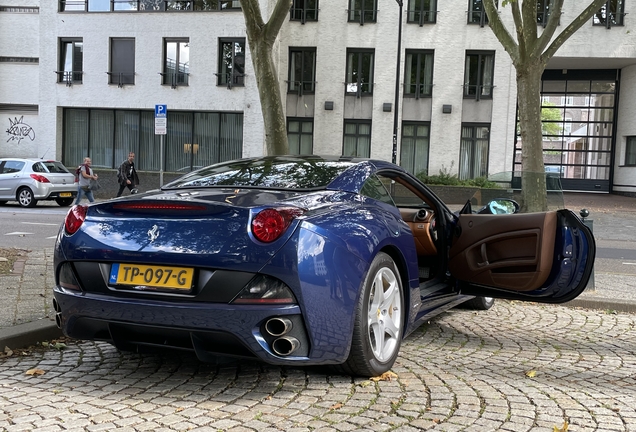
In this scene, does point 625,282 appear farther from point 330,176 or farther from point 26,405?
point 26,405

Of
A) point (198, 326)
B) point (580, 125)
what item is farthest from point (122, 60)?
point (198, 326)

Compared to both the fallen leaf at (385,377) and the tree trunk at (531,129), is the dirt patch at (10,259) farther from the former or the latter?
the tree trunk at (531,129)

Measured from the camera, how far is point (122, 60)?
29.2m

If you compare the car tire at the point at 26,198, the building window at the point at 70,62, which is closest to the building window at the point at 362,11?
the building window at the point at 70,62

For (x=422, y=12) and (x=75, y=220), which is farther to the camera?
(x=422, y=12)

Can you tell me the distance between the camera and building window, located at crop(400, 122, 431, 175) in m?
29.5

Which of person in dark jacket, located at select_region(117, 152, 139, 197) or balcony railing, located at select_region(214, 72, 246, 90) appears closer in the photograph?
person in dark jacket, located at select_region(117, 152, 139, 197)

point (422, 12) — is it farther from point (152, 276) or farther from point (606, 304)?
point (152, 276)

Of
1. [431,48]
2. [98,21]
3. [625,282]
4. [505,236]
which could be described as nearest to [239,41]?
[98,21]

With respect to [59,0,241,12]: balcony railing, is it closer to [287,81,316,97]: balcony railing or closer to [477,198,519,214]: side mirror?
[287,81,316,97]: balcony railing

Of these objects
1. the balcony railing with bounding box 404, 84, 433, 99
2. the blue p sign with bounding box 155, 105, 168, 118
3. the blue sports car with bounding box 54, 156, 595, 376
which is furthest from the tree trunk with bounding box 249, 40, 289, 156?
the balcony railing with bounding box 404, 84, 433, 99

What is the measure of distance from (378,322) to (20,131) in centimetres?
3351

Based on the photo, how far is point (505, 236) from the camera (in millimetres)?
5176

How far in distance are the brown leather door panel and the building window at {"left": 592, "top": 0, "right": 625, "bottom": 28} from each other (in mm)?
27611
